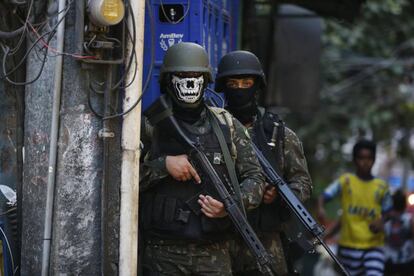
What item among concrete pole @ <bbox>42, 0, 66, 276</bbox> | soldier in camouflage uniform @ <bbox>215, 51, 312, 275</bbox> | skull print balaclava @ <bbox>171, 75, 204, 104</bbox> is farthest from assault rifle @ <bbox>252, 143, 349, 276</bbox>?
concrete pole @ <bbox>42, 0, 66, 276</bbox>

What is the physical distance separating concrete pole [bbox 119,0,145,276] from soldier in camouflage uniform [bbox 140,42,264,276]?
0.14 m

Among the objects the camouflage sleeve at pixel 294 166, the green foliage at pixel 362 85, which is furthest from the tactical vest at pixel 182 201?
the green foliage at pixel 362 85

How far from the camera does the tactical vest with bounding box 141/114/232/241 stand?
18.0 feet

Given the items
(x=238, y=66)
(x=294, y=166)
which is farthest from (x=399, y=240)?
(x=238, y=66)

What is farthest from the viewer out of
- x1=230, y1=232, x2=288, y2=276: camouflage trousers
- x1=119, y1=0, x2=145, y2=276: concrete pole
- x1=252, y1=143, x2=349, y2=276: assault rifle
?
x1=230, y1=232, x2=288, y2=276: camouflage trousers

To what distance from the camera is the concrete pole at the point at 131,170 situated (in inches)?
213

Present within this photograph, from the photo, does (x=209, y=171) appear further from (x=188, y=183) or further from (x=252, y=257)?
(x=252, y=257)

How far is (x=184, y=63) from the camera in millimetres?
5598

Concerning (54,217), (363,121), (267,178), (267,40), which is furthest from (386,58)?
(54,217)

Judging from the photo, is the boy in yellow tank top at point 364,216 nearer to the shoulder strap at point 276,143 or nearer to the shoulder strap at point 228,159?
the shoulder strap at point 276,143

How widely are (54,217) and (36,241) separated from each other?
22 centimetres

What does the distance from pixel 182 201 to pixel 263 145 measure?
3.55 feet

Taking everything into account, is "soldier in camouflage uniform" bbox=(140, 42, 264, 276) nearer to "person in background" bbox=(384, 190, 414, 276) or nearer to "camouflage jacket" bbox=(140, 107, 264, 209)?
"camouflage jacket" bbox=(140, 107, 264, 209)

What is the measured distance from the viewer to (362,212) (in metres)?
9.06
